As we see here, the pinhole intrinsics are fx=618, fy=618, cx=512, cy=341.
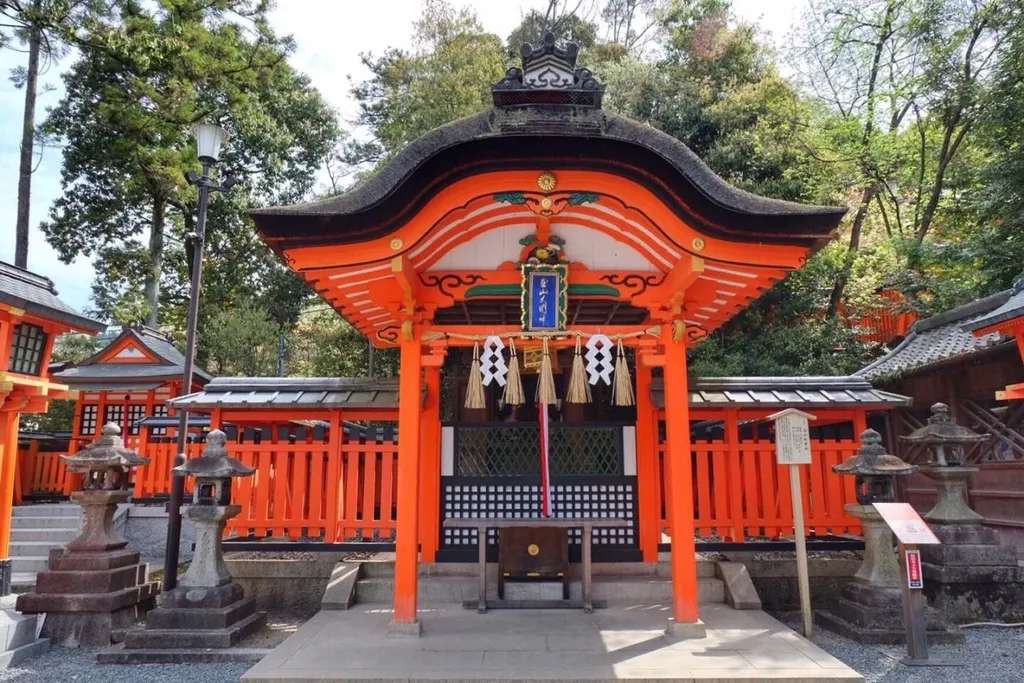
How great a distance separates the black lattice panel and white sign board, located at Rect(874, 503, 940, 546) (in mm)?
2670

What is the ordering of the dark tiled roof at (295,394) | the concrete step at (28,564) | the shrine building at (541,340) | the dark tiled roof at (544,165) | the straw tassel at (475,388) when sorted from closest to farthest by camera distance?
the dark tiled roof at (544,165)
the shrine building at (541,340)
the straw tassel at (475,388)
the dark tiled roof at (295,394)
the concrete step at (28,564)

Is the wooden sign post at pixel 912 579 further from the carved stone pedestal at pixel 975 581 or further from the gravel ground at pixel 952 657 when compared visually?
the carved stone pedestal at pixel 975 581

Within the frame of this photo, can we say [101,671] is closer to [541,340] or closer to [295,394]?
[295,394]

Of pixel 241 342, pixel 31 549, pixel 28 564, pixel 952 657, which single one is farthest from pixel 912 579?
pixel 241 342

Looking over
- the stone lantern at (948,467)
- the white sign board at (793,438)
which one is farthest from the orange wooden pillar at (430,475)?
the stone lantern at (948,467)

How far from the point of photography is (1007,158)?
11.5 m

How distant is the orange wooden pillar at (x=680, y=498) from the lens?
17.8 feet

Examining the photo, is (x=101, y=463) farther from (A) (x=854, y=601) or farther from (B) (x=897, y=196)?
(B) (x=897, y=196)

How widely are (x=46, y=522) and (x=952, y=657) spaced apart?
13833mm

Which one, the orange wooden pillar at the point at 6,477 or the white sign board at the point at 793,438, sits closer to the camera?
the white sign board at the point at 793,438

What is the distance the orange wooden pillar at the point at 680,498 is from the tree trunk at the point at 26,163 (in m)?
20.8

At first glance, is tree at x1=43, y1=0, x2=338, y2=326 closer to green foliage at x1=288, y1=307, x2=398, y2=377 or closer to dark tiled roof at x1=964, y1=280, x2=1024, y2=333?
green foliage at x1=288, y1=307, x2=398, y2=377

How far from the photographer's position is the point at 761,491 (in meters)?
7.52

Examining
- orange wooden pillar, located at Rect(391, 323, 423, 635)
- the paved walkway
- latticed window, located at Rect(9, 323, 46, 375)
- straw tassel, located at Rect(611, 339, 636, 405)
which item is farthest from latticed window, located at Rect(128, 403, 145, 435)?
straw tassel, located at Rect(611, 339, 636, 405)
